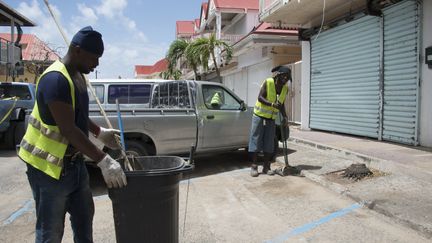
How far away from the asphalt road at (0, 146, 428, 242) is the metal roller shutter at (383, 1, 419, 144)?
334 centimetres

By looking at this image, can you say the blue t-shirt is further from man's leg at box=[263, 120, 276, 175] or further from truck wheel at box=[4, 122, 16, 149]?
truck wheel at box=[4, 122, 16, 149]

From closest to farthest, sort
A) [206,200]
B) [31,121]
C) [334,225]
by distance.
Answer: [31,121], [334,225], [206,200]

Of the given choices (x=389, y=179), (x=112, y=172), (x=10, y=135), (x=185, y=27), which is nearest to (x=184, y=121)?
(x=389, y=179)

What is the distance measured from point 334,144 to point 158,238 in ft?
24.9

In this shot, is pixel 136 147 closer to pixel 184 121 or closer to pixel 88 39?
pixel 184 121

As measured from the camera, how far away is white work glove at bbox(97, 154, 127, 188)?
274 centimetres

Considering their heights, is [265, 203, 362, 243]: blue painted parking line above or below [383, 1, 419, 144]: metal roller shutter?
below

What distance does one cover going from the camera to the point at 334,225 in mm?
4973

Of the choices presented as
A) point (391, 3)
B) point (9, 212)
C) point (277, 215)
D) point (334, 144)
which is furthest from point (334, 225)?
point (391, 3)

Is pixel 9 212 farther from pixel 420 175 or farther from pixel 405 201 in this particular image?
pixel 420 175

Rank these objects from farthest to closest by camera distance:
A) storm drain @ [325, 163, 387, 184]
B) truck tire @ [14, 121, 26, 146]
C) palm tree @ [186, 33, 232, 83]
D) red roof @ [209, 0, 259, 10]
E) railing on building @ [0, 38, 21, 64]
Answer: red roof @ [209, 0, 259, 10] → palm tree @ [186, 33, 232, 83] → railing on building @ [0, 38, 21, 64] → truck tire @ [14, 121, 26, 146] → storm drain @ [325, 163, 387, 184]

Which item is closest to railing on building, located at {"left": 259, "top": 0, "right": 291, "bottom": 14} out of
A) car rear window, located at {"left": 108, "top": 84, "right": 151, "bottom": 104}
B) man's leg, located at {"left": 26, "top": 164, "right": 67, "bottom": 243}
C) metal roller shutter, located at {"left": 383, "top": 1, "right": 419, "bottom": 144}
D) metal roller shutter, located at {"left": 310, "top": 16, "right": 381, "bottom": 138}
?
metal roller shutter, located at {"left": 310, "top": 16, "right": 381, "bottom": 138}

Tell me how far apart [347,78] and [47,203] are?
10177 mm

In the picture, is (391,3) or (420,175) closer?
(420,175)
